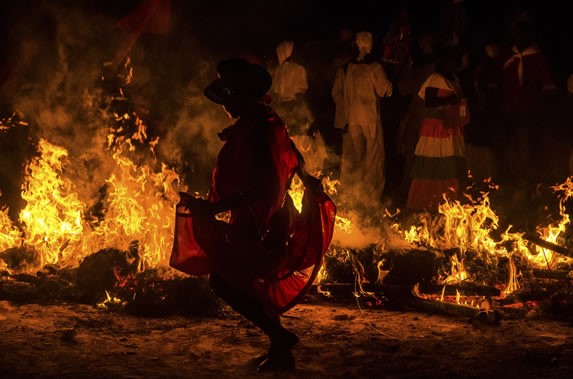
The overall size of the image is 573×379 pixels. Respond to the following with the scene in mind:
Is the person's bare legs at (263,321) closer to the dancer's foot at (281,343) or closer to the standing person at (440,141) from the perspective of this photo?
the dancer's foot at (281,343)

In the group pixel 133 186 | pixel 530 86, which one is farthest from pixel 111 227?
pixel 530 86

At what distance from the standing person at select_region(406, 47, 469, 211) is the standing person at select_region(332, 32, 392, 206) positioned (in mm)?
921

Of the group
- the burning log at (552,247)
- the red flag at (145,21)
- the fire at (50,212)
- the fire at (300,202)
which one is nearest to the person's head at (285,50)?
the red flag at (145,21)

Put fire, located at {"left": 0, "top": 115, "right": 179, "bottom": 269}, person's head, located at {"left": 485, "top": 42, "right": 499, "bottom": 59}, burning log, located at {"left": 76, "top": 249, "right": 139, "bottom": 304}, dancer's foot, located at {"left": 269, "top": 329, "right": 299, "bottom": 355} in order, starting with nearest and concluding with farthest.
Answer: dancer's foot, located at {"left": 269, "top": 329, "right": 299, "bottom": 355}, burning log, located at {"left": 76, "top": 249, "right": 139, "bottom": 304}, fire, located at {"left": 0, "top": 115, "right": 179, "bottom": 269}, person's head, located at {"left": 485, "top": 42, "right": 499, "bottom": 59}

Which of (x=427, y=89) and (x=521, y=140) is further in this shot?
(x=521, y=140)

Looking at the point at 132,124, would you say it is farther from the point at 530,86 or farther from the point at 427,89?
the point at 530,86

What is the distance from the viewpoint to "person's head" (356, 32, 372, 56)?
1143cm

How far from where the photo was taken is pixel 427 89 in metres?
10.9

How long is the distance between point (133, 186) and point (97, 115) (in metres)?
1.65

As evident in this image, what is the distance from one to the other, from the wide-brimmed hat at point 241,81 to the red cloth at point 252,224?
118mm

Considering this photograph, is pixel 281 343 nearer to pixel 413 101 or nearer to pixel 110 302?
pixel 110 302

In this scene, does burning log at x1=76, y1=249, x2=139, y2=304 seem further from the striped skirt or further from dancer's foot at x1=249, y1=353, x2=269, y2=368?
the striped skirt

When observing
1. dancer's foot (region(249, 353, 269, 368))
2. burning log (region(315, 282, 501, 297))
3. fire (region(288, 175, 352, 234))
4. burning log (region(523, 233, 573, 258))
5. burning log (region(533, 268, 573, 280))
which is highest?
fire (region(288, 175, 352, 234))

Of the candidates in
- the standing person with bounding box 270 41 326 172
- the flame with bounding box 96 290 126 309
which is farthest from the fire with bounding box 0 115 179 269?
the standing person with bounding box 270 41 326 172
